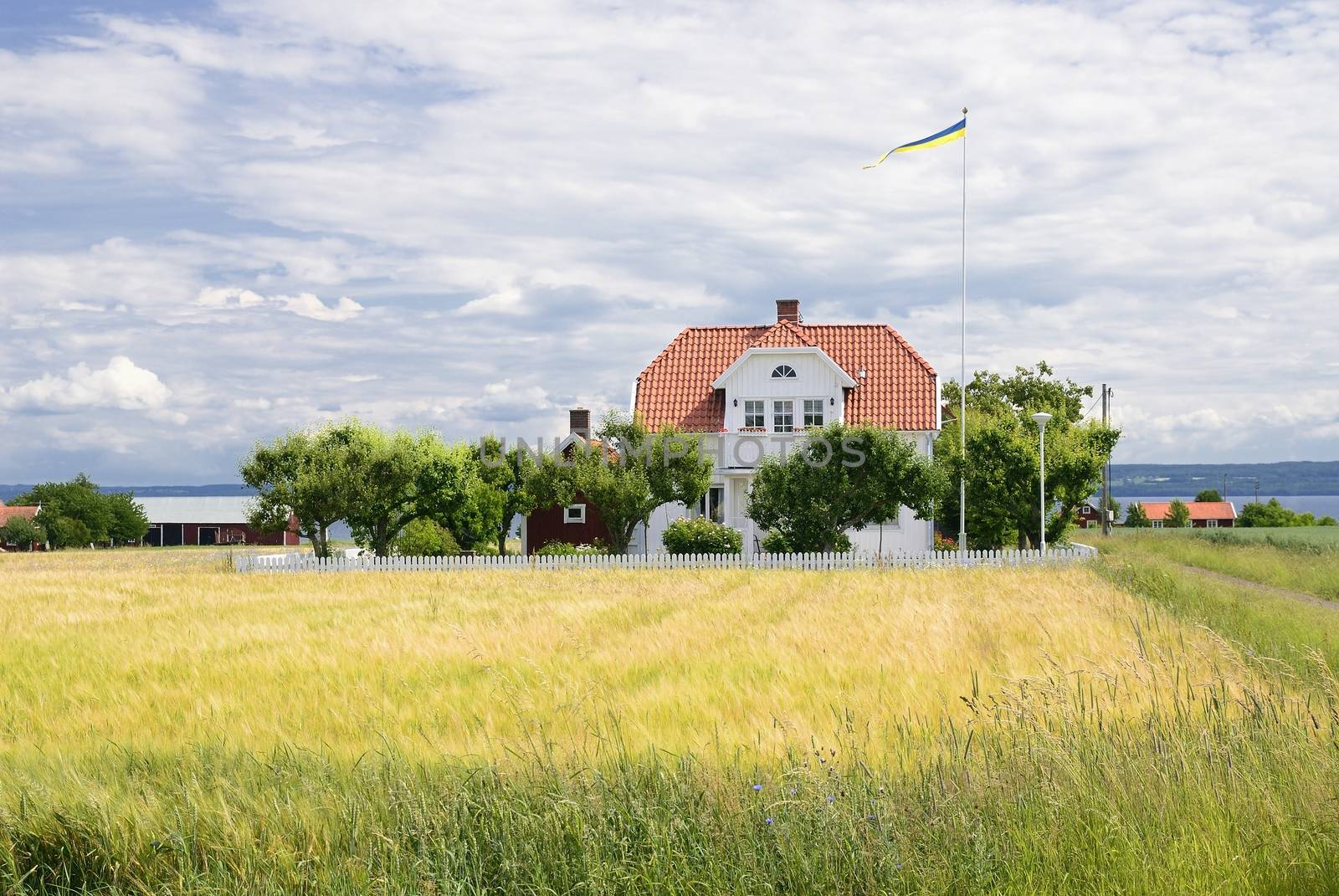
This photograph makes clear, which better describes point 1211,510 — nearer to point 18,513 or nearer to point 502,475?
point 502,475

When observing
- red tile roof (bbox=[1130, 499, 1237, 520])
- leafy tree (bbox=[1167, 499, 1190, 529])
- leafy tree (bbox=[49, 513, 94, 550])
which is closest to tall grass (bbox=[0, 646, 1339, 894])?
leafy tree (bbox=[49, 513, 94, 550])

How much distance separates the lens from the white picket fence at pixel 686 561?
3569 cm

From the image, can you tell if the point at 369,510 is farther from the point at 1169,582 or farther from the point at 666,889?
the point at 666,889

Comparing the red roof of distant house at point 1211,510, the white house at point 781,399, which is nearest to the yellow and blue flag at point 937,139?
the white house at point 781,399

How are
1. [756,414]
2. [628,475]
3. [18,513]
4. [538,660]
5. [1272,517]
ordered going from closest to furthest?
[538,660]
[628,475]
[756,414]
[1272,517]
[18,513]

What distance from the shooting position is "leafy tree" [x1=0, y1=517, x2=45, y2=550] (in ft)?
303

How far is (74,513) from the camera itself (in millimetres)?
97375

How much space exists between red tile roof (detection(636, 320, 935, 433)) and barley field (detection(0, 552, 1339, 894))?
32.6m

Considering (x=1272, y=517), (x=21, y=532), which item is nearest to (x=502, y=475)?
(x=21, y=532)

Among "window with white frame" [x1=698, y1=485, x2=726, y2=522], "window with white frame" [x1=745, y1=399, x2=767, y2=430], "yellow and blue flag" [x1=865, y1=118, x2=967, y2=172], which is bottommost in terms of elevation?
"window with white frame" [x1=698, y1=485, x2=726, y2=522]

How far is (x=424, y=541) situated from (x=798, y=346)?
1769 cm

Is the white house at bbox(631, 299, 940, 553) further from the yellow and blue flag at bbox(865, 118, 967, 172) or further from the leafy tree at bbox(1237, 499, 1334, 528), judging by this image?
the leafy tree at bbox(1237, 499, 1334, 528)

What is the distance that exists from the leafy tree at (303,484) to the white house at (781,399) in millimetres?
12111

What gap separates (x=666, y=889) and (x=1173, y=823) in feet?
9.81
